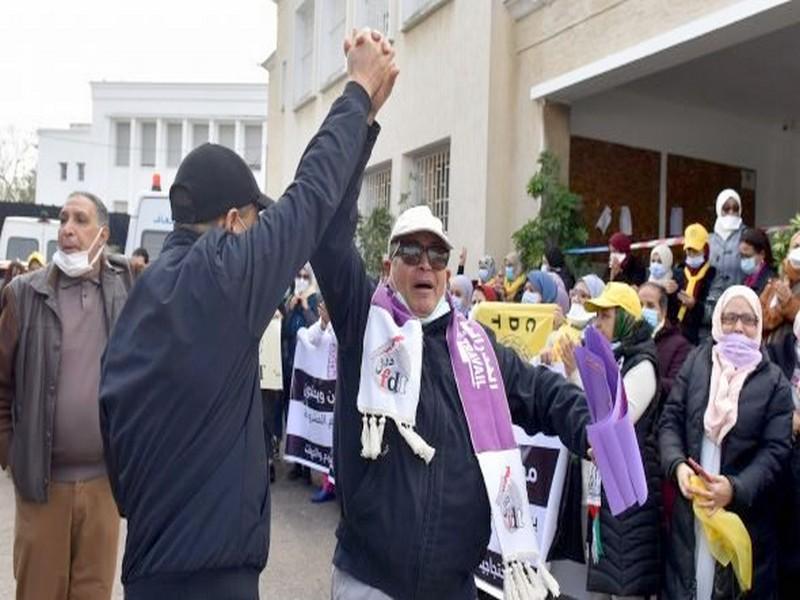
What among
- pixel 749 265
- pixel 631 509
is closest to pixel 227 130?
pixel 749 265

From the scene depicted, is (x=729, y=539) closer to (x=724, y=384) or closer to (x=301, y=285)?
(x=724, y=384)

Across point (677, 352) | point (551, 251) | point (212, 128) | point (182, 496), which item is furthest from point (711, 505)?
Result: point (212, 128)

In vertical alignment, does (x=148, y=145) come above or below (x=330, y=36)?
above

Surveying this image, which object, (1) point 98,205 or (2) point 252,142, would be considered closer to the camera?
(1) point 98,205

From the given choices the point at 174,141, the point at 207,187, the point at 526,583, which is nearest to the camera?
the point at 207,187

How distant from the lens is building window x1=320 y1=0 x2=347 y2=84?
60.8ft

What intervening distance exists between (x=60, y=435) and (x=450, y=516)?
2045 millimetres

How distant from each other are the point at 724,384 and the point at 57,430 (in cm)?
310

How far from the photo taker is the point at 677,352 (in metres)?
5.37

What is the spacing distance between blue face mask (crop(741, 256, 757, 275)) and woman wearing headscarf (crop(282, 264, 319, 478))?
13.2ft

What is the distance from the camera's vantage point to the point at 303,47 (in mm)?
21172

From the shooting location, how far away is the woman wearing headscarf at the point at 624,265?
8.41 m

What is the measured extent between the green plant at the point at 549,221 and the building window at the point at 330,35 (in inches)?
350

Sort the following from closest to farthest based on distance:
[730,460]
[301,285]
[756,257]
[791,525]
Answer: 1. [730,460]
2. [791,525]
3. [756,257]
4. [301,285]
